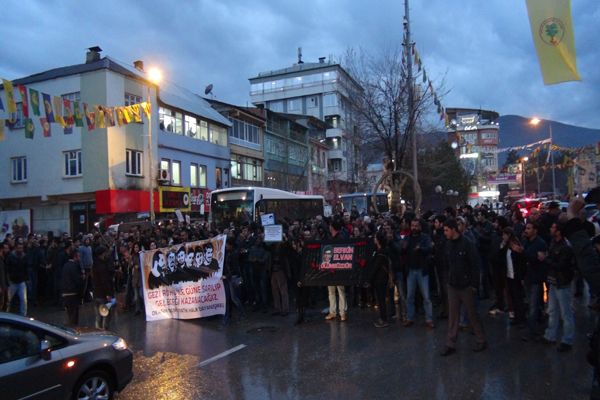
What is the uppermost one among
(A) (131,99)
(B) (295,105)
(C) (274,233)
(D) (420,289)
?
(B) (295,105)

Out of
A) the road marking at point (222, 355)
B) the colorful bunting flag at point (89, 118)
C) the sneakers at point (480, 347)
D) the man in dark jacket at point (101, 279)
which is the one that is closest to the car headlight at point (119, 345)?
the road marking at point (222, 355)

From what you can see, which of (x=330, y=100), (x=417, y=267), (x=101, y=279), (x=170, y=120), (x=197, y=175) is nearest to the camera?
(x=417, y=267)

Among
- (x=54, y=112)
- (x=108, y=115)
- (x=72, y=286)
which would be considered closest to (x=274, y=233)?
(x=72, y=286)

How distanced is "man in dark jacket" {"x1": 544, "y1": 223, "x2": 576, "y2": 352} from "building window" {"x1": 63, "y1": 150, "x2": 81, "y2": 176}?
94.9ft

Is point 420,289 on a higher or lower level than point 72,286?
lower

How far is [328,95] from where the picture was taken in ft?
234

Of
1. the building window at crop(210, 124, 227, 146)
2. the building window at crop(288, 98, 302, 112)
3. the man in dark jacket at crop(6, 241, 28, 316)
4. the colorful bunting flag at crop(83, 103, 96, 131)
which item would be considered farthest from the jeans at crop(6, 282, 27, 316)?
the building window at crop(288, 98, 302, 112)

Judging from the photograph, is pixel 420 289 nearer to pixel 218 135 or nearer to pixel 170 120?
pixel 170 120

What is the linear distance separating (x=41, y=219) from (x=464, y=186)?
4547 cm

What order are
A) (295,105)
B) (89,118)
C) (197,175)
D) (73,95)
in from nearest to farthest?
(89,118), (73,95), (197,175), (295,105)

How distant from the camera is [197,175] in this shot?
37.3m

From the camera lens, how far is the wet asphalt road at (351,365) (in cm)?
592

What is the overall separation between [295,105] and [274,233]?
66.1 metres

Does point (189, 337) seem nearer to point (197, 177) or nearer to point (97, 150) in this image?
point (97, 150)
